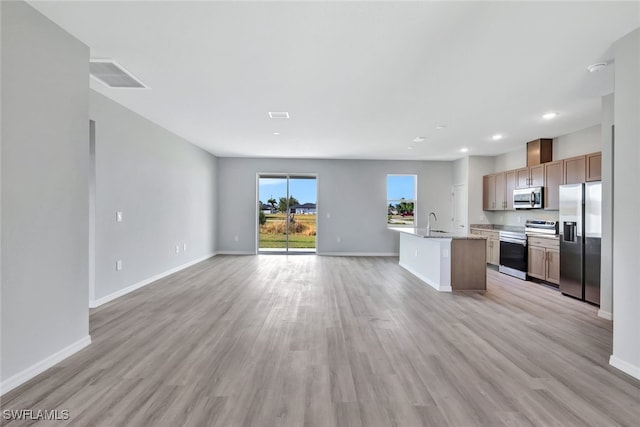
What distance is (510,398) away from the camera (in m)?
1.99

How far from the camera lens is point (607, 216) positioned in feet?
11.8

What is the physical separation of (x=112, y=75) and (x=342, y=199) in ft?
19.7

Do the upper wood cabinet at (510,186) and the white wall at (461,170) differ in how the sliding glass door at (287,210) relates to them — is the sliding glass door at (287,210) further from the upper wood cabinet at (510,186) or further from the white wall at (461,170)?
the upper wood cabinet at (510,186)

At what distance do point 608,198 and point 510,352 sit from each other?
237 centimetres

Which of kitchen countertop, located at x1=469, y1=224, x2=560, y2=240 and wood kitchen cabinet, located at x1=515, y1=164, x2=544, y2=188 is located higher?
wood kitchen cabinet, located at x1=515, y1=164, x2=544, y2=188

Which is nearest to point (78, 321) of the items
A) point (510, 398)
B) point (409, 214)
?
point (510, 398)

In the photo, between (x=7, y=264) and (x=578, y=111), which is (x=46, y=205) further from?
(x=578, y=111)

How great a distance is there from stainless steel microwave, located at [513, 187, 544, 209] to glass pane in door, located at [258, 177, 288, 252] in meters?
5.53

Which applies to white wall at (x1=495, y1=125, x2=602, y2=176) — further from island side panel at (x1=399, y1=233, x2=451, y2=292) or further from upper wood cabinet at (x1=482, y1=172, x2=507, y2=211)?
island side panel at (x1=399, y1=233, x2=451, y2=292)

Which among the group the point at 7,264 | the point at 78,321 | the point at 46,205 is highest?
the point at 46,205

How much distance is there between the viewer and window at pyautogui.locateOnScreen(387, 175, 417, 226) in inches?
338

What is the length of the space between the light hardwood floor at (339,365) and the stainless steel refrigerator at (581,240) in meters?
0.28

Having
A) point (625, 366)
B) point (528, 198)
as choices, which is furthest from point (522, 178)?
point (625, 366)

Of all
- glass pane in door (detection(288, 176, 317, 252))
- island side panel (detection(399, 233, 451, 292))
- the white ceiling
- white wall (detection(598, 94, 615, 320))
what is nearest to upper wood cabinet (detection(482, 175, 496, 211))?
the white ceiling
